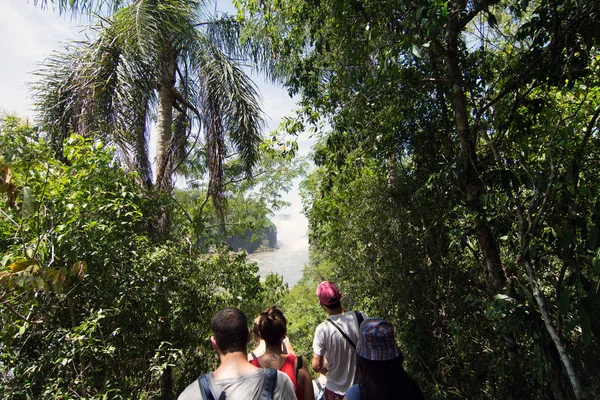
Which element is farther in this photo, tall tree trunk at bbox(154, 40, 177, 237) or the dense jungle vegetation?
tall tree trunk at bbox(154, 40, 177, 237)

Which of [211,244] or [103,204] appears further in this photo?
[211,244]

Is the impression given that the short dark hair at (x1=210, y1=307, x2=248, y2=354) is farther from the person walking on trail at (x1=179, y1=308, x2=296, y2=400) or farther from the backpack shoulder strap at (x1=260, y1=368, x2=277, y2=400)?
the backpack shoulder strap at (x1=260, y1=368, x2=277, y2=400)

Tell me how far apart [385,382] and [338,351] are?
1.15 meters

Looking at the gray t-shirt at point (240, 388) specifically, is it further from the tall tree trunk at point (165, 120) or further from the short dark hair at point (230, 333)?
the tall tree trunk at point (165, 120)

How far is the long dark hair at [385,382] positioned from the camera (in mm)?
1477

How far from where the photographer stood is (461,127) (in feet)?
10.8

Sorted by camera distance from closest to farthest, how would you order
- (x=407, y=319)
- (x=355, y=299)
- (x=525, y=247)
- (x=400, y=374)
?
(x=400, y=374), (x=525, y=247), (x=407, y=319), (x=355, y=299)

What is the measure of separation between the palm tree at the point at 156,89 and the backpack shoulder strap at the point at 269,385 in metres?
4.07

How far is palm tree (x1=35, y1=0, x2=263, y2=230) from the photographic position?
5.00 metres

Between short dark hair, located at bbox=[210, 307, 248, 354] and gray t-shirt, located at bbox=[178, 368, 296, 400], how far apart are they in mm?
133

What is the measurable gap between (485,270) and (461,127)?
4.25 feet

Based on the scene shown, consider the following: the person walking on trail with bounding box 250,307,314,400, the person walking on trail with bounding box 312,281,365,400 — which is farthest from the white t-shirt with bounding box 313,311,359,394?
the person walking on trail with bounding box 250,307,314,400

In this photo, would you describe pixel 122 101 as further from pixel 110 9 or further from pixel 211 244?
pixel 211 244

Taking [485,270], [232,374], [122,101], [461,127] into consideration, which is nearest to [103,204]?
[122,101]
